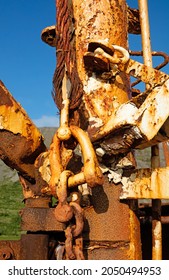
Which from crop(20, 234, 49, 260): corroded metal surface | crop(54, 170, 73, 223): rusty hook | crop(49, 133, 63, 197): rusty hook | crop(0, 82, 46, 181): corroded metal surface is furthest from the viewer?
crop(0, 82, 46, 181): corroded metal surface

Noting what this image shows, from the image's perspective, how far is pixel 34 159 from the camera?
83.1 inches

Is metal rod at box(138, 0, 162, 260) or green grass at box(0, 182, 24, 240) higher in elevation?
green grass at box(0, 182, 24, 240)

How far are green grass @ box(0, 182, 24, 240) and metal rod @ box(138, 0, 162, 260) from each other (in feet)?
22.8

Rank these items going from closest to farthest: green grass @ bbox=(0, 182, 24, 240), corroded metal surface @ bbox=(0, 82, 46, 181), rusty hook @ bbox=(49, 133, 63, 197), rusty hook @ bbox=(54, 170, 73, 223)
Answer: rusty hook @ bbox=(54, 170, 73, 223)
rusty hook @ bbox=(49, 133, 63, 197)
corroded metal surface @ bbox=(0, 82, 46, 181)
green grass @ bbox=(0, 182, 24, 240)

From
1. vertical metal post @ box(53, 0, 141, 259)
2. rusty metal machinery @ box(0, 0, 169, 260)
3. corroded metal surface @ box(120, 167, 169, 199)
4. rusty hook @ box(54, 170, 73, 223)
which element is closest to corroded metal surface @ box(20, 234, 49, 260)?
rusty metal machinery @ box(0, 0, 169, 260)

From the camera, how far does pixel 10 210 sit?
12.4 m

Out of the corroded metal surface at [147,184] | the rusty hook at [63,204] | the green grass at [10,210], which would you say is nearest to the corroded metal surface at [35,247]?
the rusty hook at [63,204]

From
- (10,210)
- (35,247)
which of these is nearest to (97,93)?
(35,247)

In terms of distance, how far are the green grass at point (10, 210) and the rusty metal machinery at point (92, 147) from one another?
22.3 feet

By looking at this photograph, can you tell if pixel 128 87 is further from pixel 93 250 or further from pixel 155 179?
pixel 93 250

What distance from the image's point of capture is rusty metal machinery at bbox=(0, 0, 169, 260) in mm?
1688

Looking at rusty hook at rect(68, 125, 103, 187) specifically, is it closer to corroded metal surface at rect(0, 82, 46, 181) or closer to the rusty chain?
the rusty chain

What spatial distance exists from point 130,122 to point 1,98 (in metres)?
0.67
